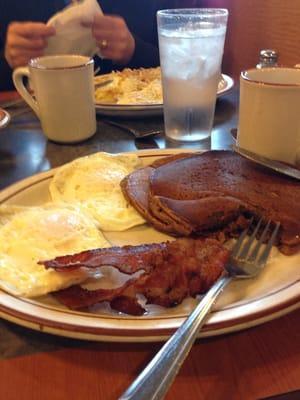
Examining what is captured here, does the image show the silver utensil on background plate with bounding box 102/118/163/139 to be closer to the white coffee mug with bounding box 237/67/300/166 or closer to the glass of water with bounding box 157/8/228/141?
the glass of water with bounding box 157/8/228/141

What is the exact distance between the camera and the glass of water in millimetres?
1255

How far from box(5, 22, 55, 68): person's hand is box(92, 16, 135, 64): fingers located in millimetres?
228

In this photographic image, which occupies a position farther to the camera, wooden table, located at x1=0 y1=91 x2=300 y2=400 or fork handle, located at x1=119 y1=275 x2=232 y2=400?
wooden table, located at x1=0 y1=91 x2=300 y2=400

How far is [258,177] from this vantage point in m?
0.94

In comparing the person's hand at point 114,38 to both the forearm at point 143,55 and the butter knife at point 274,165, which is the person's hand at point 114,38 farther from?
the butter knife at point 274,165

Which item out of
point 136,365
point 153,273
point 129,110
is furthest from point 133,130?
point 136,365

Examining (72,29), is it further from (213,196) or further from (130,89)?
(213,196)

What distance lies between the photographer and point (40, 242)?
0.77m

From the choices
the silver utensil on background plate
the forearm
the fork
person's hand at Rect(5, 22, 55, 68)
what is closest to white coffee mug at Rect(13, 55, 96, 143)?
the silver utensil on background plate

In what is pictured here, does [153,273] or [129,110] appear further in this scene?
[129,110]

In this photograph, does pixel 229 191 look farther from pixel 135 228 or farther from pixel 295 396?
pixel 295 396

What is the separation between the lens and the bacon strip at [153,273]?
0.64 metres

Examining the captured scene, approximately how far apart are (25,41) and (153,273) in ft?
5.00

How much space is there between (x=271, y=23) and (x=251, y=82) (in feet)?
5.90
